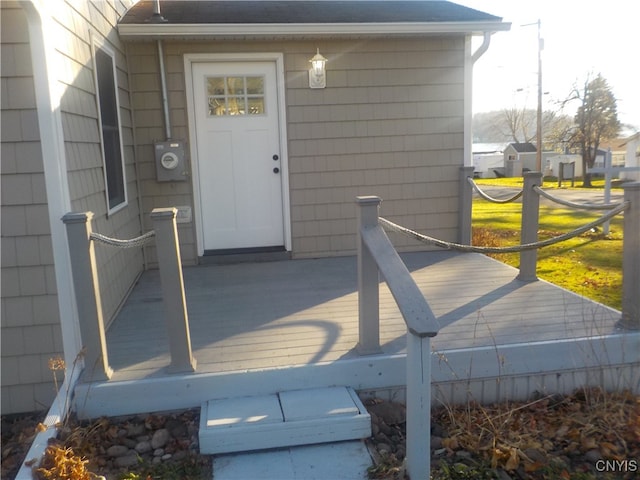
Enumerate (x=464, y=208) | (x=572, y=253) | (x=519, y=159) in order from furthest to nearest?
(x=519, y=159), (x=572, y=253), (x=464, y=208)

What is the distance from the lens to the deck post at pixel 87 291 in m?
3.01

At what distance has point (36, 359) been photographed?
347 centimetres

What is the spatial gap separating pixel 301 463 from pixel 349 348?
878 millimetres

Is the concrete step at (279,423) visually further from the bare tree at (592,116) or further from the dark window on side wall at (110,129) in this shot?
the bare tree at (592,116)

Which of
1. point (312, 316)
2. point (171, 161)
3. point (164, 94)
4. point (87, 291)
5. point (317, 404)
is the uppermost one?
point (164, 94)

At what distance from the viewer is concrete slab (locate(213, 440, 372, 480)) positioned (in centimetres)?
273

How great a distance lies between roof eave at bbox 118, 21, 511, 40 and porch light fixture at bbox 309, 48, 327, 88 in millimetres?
235

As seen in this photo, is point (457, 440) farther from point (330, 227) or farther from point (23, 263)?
point (330, 227)

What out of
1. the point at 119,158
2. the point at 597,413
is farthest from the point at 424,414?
the point at 119,158

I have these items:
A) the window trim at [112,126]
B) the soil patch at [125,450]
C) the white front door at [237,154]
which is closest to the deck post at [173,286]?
the soil patch at [125,450]

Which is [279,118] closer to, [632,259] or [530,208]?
[530,208]

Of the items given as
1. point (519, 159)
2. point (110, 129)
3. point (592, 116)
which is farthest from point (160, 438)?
point (519, 159)

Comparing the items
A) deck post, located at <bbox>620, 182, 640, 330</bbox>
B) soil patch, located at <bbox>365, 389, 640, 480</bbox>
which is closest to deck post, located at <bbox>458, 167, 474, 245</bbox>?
deck post, located at <bbox>620, 182, 640, 330</bbox>

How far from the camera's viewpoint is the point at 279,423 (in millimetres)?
2924
